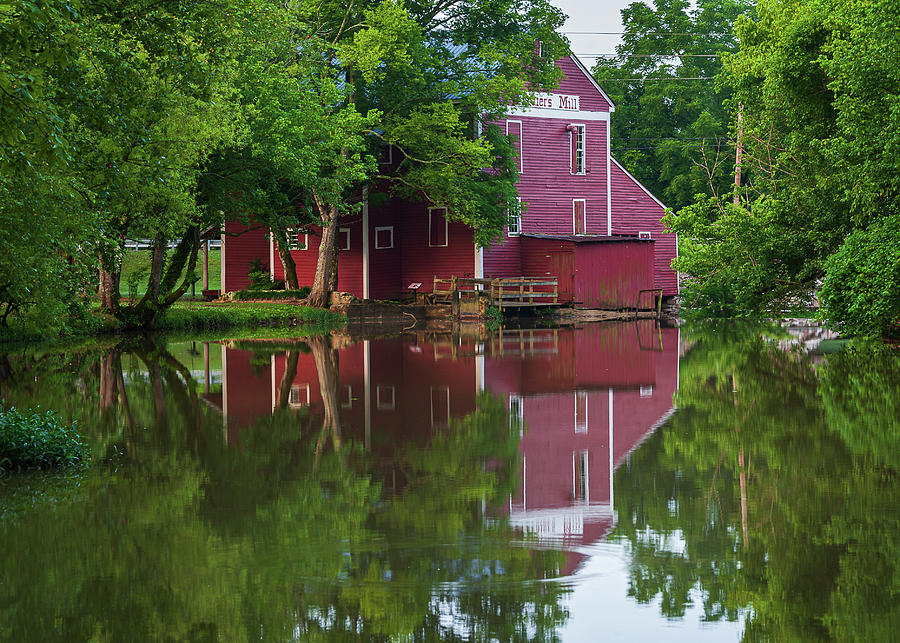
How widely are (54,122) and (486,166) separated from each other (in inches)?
1248

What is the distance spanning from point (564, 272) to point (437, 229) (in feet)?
19.0

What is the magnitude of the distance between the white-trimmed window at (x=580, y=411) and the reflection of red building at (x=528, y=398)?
0.08 feet

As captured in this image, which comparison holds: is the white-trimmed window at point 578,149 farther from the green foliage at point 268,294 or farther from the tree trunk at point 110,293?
the tree trunk at point 110,293

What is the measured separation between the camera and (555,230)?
1807 inches

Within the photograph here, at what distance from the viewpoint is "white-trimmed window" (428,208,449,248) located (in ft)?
148

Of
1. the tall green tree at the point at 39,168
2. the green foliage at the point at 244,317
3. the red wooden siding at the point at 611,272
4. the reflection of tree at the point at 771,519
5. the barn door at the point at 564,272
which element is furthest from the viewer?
the red wooden siding at the point at 611,272

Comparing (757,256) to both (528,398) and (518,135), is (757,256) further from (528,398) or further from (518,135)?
(518,135)

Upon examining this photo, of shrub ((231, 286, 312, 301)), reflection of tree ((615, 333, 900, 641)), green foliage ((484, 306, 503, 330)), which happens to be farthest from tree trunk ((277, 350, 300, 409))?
shrub ((231, 286, 312, 301))

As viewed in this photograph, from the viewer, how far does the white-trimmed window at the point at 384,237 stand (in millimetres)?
47281

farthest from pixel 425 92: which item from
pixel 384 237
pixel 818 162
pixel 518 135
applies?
pixel 818 162

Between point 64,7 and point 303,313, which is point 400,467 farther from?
point 303,313

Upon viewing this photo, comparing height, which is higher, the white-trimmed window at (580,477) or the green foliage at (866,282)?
the green foliage at (866,282)

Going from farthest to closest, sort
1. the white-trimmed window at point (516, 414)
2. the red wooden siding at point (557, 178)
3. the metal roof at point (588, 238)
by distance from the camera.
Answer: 1. the red wooden siding at point (557, 178)
2. the metal roof at point (588, 238)
3. the white-trimmed window at point (516, 414)

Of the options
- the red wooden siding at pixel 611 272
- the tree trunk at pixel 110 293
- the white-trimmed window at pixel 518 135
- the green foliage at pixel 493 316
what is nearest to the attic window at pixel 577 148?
the white-trimmed window at pixel 518 135
